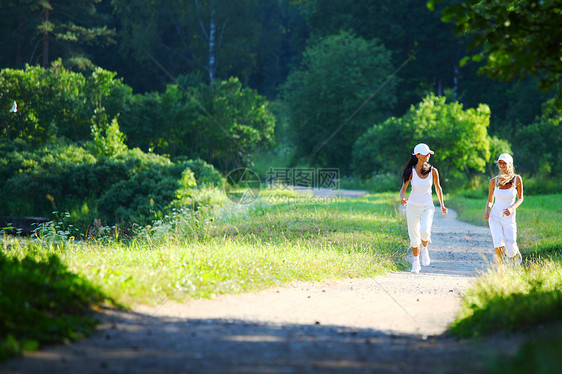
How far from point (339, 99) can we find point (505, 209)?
3219 centimetres

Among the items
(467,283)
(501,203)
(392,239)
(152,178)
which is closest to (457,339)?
Result: (467,283)

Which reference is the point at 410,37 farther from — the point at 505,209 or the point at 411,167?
the point at 505,209

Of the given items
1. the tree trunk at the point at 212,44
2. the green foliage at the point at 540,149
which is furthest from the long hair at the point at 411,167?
the tree trunk at the point at 212,44

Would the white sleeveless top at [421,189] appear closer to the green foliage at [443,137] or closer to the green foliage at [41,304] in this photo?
the green foliage at [41,304]

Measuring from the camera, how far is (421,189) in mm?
10055

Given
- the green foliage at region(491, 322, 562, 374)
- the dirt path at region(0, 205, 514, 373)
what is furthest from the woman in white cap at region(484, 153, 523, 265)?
the green foliage at region(491, 322, 562, 374)

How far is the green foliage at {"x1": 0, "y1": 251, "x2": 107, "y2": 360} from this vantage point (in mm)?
4555

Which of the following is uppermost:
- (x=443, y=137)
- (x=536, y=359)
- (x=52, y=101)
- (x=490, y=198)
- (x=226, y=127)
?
(x=52, y=101)

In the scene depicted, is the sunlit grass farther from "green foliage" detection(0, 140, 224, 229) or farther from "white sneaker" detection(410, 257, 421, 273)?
"green foliage" detection(0, 140, 224, 229)

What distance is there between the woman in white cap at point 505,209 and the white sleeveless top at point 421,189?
1.03 m

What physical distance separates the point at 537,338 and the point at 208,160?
27.0m

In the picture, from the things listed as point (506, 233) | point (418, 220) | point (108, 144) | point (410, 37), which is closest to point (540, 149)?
point (410, 37)

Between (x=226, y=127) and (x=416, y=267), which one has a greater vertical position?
(x=226, y=127)

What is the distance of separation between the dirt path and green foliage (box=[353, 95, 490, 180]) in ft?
68.2
